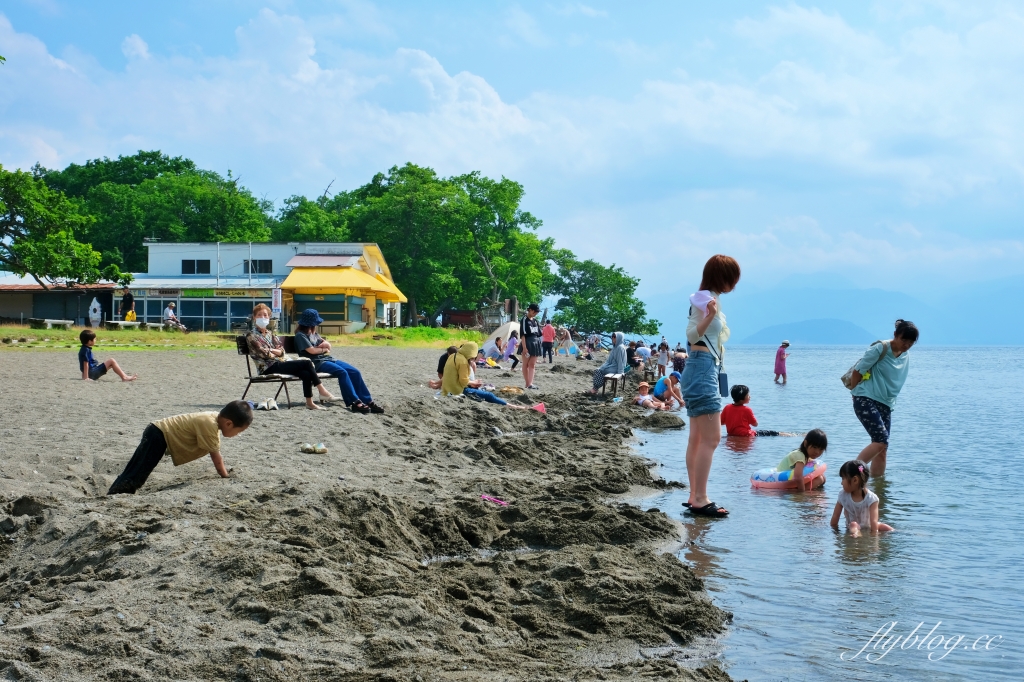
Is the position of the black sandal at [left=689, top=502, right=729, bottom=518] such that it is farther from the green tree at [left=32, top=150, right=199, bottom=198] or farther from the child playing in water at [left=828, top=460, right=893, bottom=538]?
the green tree at [left=32, top=150, right=199, bottom=198]

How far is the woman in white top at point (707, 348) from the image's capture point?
6973mm

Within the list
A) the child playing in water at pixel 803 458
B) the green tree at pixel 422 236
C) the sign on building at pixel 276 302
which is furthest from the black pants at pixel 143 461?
the green tree at pixel 422 236

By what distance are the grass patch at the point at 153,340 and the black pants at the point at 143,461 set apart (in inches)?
879

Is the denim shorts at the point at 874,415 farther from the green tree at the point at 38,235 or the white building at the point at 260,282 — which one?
the white building at the point at 260,282

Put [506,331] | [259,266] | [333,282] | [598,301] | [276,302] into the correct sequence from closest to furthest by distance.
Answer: [506,331]
[276,302]
[333,282]
[259,266]
[598,301]

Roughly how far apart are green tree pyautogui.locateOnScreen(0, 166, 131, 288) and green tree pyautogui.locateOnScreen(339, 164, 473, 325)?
23.8m

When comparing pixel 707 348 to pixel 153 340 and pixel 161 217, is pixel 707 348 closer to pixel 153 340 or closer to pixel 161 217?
pixel 153 340

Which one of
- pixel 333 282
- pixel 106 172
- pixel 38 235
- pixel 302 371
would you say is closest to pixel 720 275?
pixel 302 371

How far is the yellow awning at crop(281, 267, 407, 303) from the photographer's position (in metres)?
49.2

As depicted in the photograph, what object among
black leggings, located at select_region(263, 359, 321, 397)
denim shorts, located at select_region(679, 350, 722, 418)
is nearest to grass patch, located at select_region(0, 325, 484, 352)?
black leggings, located at select_region(263, 359, 321, 397)

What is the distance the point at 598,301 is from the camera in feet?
288

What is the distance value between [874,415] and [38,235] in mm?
37023

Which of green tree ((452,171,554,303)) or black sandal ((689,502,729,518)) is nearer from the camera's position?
black sandal ((689,502,729,518))

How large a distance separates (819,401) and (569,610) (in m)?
21.0
